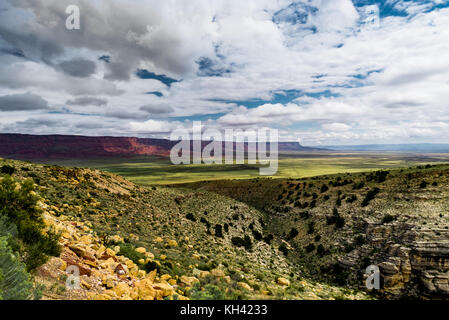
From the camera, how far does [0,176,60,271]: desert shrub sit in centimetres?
873

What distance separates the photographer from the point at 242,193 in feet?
200

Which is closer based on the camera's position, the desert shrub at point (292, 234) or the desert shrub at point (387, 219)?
the desert shrub at point (387, 219)

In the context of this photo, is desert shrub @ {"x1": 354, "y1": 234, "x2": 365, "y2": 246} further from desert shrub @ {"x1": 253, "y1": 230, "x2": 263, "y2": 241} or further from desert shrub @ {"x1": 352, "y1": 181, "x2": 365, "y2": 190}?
desert shrub @ {"x1": 352, "y1": 181, "x2": 365, "y2": 190}

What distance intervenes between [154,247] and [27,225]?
9.36m

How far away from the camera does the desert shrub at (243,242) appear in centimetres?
2872

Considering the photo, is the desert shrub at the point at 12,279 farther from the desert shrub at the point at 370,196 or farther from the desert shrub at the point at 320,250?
the desert shrub at the point at 370,196

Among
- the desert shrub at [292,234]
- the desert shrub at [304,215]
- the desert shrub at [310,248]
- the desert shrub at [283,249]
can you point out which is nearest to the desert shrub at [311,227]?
the desert shrub at [292,234]

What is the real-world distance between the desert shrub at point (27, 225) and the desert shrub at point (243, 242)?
2273cm

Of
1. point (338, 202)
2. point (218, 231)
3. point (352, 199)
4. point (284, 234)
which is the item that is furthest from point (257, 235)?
point (352, 199)

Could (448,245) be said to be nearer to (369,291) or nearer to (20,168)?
(369,291)

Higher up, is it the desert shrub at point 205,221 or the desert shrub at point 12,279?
the desert shrub at point 12,279

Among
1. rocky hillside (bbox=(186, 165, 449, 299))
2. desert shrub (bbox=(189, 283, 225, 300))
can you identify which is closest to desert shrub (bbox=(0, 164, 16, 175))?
desert shrub (bbox=(189, 283, 225, 300))
